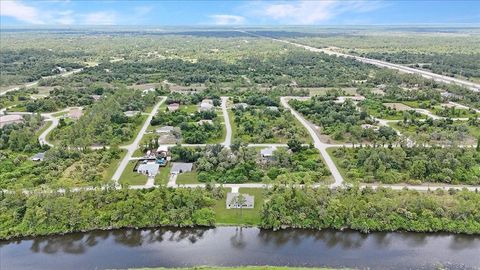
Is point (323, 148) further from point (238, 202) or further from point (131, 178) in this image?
point (131, 178)

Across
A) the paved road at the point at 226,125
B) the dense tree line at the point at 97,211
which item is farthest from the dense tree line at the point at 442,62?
the dense tree line at the point at 97,211

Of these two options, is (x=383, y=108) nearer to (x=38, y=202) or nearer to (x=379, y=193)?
(x=379, y=193)

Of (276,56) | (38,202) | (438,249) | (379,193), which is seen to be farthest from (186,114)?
(276,56)

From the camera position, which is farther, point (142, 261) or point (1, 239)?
point (1, 239)

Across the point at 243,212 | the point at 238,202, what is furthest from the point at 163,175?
the point at 243,212

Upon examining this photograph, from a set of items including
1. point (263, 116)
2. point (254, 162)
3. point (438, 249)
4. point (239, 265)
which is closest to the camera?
point (239, 265)

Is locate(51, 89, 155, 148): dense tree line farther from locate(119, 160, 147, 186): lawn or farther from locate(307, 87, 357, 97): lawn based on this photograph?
locate(307, 87, 357, 97): lawn

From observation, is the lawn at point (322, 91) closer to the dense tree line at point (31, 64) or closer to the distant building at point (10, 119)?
the distant building at point (10, 119)
